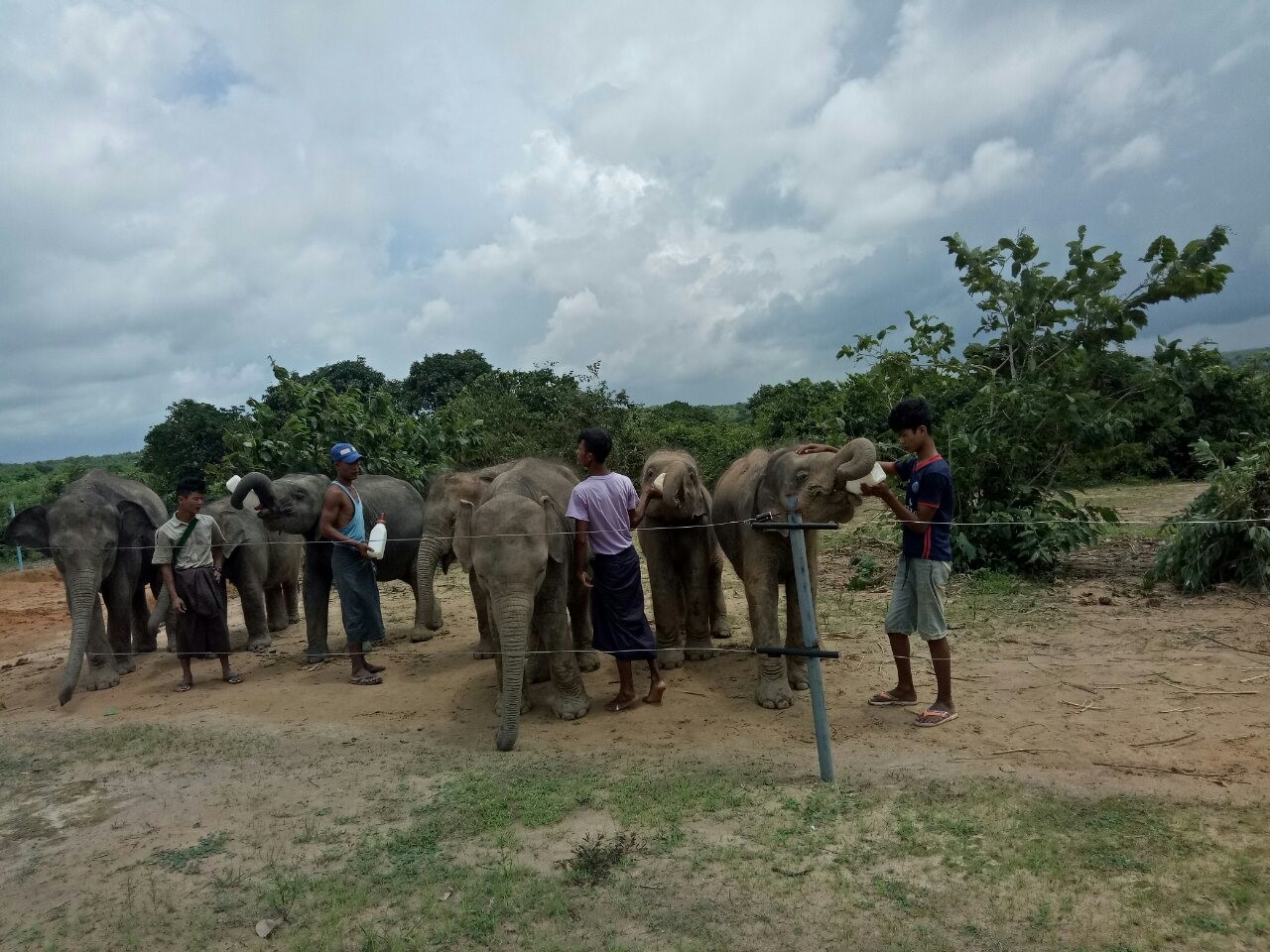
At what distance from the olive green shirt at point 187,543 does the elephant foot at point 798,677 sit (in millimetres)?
5420

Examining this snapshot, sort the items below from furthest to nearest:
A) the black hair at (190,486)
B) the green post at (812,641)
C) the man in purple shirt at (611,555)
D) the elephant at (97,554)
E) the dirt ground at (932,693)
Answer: the black hair at (190,486)
the elephant at (97,554)
the man in purple shirt at (611,555)
the dirt ground at (932,693)
the green post at (812,641)

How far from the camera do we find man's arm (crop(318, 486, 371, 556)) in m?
7.43

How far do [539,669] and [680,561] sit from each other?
1.53 metres

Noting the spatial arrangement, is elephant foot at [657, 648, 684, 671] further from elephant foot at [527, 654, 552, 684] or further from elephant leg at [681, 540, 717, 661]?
elephant foot at [527, 654, 552, 684]

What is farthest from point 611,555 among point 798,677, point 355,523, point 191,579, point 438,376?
point 438,376

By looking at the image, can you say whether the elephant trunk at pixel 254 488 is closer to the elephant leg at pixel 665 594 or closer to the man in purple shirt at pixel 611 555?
the man in purple shirt at pixel 611 555

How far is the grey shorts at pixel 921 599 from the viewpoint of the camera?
561 centimetres

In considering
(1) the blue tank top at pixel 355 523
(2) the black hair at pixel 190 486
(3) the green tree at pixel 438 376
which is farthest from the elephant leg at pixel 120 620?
(3) the green tree at pixel 438 376

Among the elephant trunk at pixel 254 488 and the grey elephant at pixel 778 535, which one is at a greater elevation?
the elephant trunk at pixel 254 488

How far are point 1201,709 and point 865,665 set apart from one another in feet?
7.78

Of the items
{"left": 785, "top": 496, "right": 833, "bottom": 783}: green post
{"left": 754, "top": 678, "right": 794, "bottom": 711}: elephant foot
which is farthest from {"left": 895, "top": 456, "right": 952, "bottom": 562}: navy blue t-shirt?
{"left": 754, "top": 678, "right": 794, "bottom": 711}: elephant foot

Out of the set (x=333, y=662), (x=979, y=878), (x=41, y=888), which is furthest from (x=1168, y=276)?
(x=41, y=888)

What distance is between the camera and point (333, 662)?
8.52 m

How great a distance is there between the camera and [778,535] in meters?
6.43
